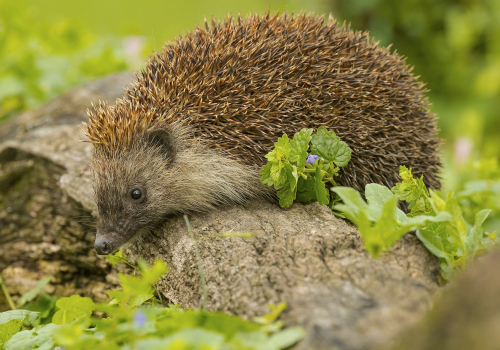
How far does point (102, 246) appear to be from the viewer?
3.69 meters

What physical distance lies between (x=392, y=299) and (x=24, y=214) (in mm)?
3355

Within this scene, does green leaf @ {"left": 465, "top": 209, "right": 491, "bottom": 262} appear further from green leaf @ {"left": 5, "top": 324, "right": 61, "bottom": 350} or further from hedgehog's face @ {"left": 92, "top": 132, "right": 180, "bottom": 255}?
green leaf @ {"left": 5, "top": 324, "right": 61, "bottom": 350}

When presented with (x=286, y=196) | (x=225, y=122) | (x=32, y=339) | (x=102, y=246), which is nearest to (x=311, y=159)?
(x=286, y=196)

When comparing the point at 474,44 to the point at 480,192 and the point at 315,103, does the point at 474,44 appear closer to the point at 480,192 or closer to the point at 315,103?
the point at 480,192

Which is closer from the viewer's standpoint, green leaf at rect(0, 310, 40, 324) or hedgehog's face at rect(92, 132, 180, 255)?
green leaf at rect(0, 310, 40, 324)

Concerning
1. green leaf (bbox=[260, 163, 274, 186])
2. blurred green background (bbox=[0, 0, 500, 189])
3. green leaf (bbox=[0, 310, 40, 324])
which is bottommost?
green leaf (bbox=[0, 310, 40, 324])

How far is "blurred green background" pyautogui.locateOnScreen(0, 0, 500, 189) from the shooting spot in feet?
23.0

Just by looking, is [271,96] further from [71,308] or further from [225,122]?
[71,308]

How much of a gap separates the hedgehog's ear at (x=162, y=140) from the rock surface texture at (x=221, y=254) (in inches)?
18.8

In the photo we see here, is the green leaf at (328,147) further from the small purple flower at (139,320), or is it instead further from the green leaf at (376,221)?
the small purple flower at (139,320)

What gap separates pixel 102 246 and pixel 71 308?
0.58m

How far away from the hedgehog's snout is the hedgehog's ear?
28.6 inches

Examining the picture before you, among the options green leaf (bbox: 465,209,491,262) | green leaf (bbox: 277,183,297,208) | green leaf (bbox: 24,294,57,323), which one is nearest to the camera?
green leaf (bbox: 465,209,491,262)

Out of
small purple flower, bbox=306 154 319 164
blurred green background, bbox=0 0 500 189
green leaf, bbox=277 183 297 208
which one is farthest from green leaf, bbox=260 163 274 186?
blurred green background, bbox=0 0 500 189
